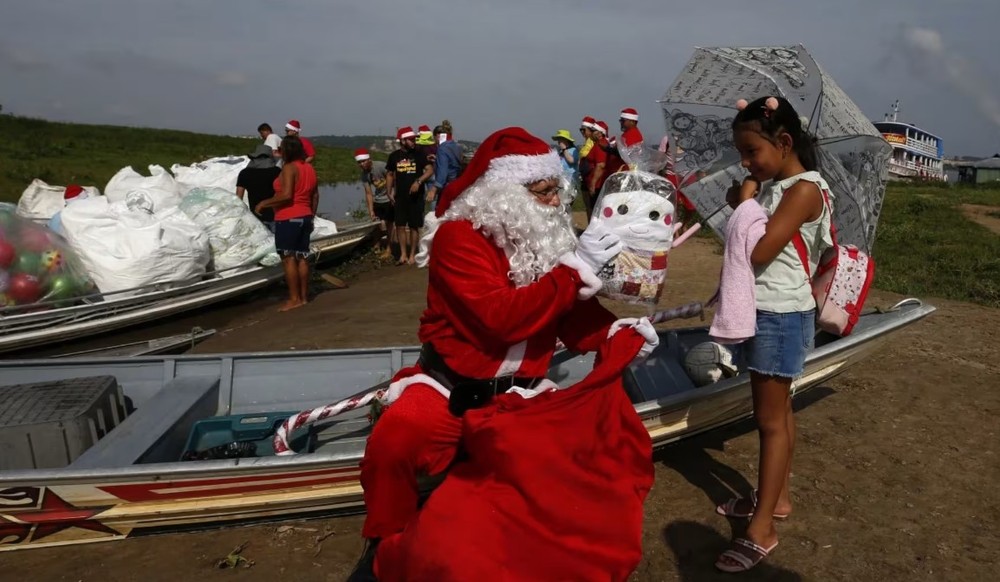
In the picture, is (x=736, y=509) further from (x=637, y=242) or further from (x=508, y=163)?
(x=508, y=163)

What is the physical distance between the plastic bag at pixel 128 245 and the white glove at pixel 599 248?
6050mm

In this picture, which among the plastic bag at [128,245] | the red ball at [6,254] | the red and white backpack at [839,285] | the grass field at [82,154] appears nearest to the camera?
the red and white backpack at [839,285]

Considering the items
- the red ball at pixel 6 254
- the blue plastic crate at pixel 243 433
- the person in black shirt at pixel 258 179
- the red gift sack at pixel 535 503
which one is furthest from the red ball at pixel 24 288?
the red gift sack at pixel 535 503

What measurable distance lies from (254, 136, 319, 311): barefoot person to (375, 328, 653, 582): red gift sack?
563 cm

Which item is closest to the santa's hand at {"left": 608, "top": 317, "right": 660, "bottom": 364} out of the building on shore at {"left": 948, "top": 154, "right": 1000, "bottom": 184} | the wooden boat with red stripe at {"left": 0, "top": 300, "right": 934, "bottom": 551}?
the wooden boat with red stripe at {"left": 0, "top": 300, "right": 934, "bottom": 551}

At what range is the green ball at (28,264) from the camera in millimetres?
6094

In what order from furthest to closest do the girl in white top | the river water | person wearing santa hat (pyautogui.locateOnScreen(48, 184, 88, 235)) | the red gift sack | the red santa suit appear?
the river water, person wearing santa hat (pyautogui.locateOnScreen(48, 184, 88, 235)), the girl in white top, the red santa suit, the red gift sack

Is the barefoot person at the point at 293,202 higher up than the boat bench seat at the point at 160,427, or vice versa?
the barefoot person at the point at 293,202

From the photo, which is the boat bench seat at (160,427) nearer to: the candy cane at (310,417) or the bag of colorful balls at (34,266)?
the candy cane at (310,417)

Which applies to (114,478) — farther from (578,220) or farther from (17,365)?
(578,220)

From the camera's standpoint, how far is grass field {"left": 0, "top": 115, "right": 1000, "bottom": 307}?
9117 mm

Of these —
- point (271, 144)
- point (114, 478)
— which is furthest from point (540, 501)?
point (271, 144)

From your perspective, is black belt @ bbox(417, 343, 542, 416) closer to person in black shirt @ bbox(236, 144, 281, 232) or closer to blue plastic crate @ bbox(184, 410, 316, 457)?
blue plastic crate @ bbox(184, 410, 316, 457)

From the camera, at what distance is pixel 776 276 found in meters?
2.78
